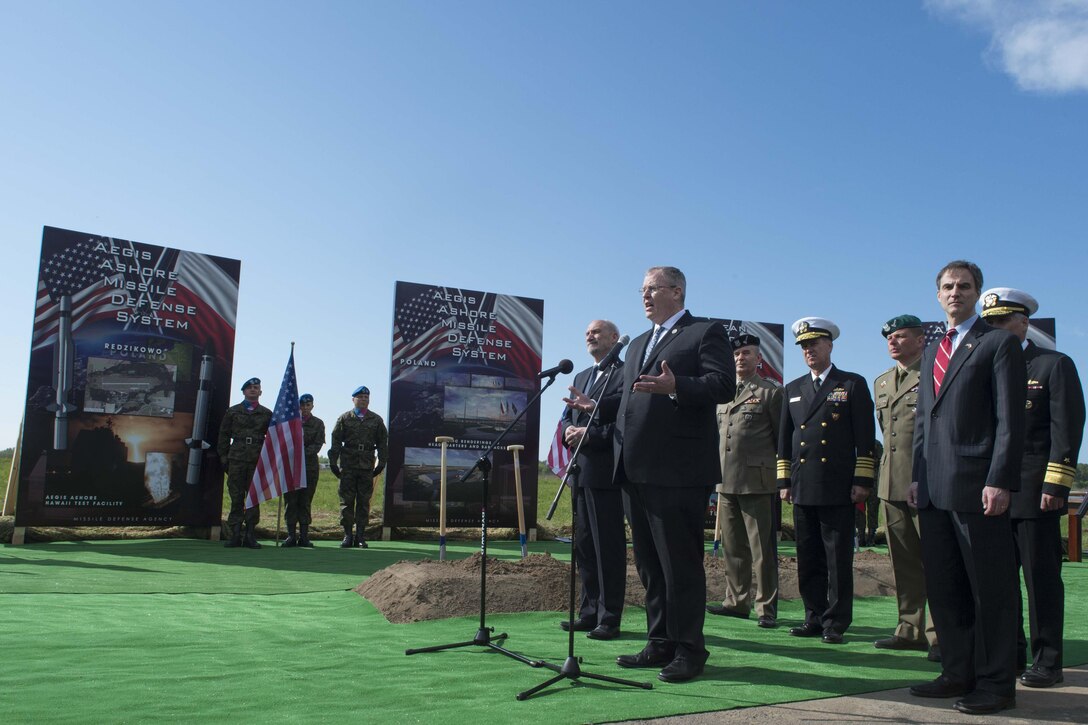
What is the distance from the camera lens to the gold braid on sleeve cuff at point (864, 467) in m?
4.79

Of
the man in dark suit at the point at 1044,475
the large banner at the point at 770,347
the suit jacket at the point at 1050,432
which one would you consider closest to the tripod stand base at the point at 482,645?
the man in dark suit at the point at 1044,475

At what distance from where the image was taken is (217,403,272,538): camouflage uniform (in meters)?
9.88

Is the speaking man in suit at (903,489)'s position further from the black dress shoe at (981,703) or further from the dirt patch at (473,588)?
the dirt patch at (473,588)

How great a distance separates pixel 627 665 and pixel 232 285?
8173 mm

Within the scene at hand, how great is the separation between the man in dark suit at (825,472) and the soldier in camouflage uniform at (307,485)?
22.0ft

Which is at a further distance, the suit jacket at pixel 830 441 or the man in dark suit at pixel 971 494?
the suit jacket at pixel 830 441

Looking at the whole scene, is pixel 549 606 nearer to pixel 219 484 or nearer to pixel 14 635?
pixel 14 635

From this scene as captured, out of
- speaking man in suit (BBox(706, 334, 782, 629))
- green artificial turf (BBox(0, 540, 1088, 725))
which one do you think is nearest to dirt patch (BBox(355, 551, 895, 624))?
green artificial turf (BBox(0, 540, 1088, 725))

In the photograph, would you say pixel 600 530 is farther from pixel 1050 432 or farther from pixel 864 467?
pixel 1050 432

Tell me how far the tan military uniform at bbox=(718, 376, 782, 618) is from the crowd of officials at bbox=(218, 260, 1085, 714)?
1 centimetres

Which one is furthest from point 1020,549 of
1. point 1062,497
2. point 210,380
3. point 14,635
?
point 210,380

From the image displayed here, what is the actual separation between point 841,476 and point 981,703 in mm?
1882

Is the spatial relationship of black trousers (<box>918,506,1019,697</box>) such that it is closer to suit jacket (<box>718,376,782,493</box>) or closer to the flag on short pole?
suit jacket (<box>718,376,782,493</box>)

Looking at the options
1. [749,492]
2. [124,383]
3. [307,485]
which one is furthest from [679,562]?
[124,383]
